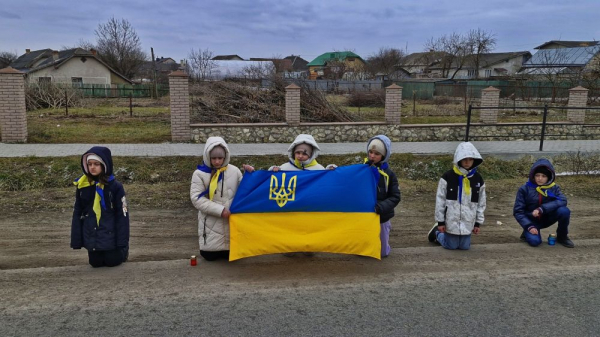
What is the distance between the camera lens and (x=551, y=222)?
5.57m

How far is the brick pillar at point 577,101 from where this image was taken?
16.7 metres

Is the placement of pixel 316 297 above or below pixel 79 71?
below

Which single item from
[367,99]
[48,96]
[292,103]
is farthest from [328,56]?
[292,103]

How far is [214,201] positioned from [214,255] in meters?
0.62

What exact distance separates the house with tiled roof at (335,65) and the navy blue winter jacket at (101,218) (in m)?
46.7

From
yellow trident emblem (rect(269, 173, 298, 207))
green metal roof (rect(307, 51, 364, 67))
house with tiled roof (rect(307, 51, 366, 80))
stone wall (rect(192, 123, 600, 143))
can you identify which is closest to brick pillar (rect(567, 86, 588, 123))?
stone wall (rect(192, 123, 600, 143))

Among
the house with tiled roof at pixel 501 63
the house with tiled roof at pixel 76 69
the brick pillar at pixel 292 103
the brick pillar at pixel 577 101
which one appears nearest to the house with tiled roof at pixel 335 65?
the house with tiled roof at pixel 501 63

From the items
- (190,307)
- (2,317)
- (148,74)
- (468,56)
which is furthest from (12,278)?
(148,74)

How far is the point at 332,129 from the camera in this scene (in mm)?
15805

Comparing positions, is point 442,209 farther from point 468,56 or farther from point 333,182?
point 468,56

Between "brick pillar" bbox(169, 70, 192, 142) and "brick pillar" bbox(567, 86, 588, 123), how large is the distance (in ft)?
44.4

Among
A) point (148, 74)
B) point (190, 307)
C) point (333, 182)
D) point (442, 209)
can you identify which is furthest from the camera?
point (148, 74)

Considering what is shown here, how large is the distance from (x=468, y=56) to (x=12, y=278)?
61.5 metres

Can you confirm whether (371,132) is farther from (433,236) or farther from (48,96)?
(48,96)
